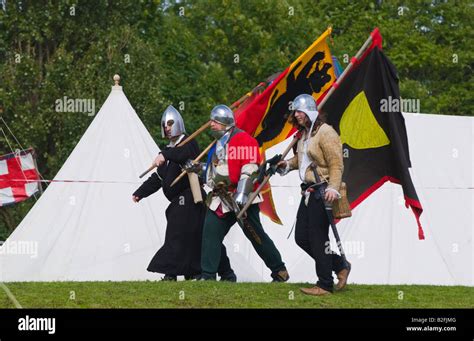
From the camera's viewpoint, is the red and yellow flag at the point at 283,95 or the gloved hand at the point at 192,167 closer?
the gloved hand at the point at 192,167

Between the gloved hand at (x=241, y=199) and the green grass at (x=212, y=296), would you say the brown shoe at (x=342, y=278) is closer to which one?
the green grass at (x=212, y=296)

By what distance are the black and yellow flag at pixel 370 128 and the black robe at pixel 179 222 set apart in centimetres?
149

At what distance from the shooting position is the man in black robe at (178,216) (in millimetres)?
12406

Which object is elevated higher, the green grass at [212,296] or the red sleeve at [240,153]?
the red sleeve at [240,153]

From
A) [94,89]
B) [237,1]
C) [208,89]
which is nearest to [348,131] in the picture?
[94,89]

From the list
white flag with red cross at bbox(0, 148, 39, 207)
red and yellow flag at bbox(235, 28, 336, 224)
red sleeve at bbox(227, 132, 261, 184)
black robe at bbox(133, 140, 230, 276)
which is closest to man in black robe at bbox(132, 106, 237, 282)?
black robe at bbox(133, 140, 230, 276)

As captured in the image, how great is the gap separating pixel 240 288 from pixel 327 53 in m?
3.57

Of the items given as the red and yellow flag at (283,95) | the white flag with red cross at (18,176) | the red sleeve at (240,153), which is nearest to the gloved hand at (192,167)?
the red sleeve at (240,153)

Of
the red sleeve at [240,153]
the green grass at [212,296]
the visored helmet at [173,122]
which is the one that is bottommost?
the green grass at [212,296]

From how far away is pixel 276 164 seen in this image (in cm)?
1125

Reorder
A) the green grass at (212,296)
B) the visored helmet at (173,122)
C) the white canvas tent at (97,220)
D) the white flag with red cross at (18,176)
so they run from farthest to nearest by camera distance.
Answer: the white flag with red cross at (18,176) < the white canvas tent at (97,220) < the visored helmet at (173,122) < the green grass at (212,296)

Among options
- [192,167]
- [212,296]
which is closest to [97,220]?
[192,167]

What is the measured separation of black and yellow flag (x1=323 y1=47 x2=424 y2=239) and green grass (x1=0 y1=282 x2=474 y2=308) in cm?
138

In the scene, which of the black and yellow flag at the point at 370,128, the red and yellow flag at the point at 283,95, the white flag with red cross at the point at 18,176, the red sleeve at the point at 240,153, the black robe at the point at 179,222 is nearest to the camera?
the red sleeve at the point at 240,153
